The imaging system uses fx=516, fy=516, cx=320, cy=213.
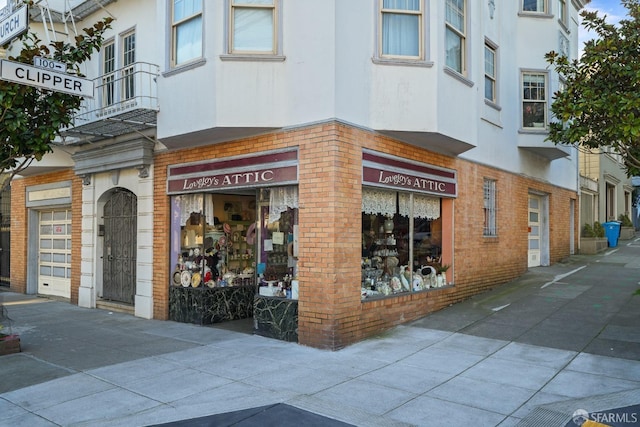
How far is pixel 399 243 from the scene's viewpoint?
9836mm

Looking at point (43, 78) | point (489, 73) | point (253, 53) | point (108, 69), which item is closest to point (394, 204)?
point (253, 53)

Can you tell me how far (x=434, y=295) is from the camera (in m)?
10.2

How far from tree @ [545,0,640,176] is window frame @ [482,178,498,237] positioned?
350 cm

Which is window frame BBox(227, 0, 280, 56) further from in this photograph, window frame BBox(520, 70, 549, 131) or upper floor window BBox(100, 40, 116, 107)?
window frame BBox(520, 70, 549, 131)

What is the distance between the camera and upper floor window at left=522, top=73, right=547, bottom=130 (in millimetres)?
14234

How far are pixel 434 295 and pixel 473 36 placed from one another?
17.4ft

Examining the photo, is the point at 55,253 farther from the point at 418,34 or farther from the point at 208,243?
the point at 418,34

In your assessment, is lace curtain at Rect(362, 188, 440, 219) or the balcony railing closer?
lace curtain at Rect(362, 188, 440, 219)

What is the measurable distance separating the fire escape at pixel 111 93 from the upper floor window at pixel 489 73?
763 centimetres

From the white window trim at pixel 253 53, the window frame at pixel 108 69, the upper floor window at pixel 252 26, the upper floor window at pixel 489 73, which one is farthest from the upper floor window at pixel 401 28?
the window frame at pixel 108 69

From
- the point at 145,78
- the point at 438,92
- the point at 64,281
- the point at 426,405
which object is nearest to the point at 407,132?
the point at 438,92

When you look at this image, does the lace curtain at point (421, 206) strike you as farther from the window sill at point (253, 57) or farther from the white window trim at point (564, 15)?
the white window trim at point (564, 15)

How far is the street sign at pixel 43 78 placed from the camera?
6344 millimetres

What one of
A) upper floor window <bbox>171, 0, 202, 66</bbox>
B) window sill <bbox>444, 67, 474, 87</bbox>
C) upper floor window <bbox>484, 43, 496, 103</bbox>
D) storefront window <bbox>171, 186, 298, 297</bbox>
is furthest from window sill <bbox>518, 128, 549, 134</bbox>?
upper floor window <bbox>171, 0, 202, 66</bbox>
